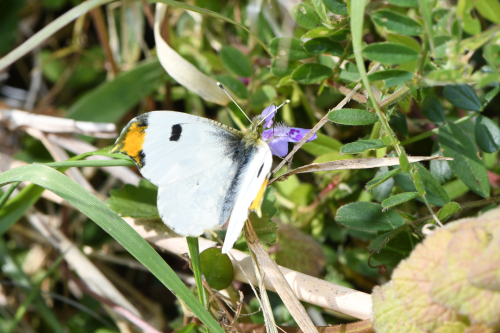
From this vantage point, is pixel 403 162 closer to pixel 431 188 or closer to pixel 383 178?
pixel 383 178

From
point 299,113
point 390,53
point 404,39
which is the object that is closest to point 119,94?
point 299,113

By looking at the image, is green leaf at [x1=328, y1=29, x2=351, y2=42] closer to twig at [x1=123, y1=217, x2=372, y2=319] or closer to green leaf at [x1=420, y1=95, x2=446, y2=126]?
green leaf at [x1=420, y1=95, x2=446, y2=126]

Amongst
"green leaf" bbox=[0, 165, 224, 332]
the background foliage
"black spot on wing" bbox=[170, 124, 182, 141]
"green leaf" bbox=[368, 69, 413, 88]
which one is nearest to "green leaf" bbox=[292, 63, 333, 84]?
the background foliage

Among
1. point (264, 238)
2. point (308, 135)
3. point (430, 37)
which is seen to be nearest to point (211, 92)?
point (308, 135)

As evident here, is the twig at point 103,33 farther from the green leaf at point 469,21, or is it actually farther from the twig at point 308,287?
the green leaf at point 469,21

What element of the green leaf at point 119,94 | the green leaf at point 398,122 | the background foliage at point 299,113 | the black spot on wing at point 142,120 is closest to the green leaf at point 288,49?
the background foliage at point 299,113
